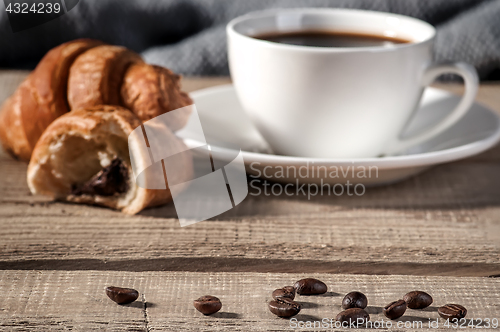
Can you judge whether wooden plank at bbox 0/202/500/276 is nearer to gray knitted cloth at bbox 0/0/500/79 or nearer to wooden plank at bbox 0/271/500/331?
wooden plank at bbox 0/271/500/331

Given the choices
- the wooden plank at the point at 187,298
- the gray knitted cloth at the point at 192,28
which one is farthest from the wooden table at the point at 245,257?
the gray knitted cloth at the point at 192,28

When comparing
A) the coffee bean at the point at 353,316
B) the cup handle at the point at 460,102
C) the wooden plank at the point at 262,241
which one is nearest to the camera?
the coffee bean at the point at 353,316

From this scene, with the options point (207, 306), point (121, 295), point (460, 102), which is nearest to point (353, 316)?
point (207, 306)

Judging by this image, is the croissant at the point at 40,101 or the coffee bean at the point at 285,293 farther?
the croissant at the point at 40,101

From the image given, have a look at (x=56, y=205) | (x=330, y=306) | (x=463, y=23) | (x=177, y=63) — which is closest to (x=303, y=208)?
(x=330, y=306)

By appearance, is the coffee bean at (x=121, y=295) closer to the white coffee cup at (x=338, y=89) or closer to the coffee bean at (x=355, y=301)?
the coffee bean at (x=355, y=301)

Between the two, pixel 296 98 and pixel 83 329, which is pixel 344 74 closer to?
pixel 296 98

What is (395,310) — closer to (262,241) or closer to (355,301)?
(355,301)
